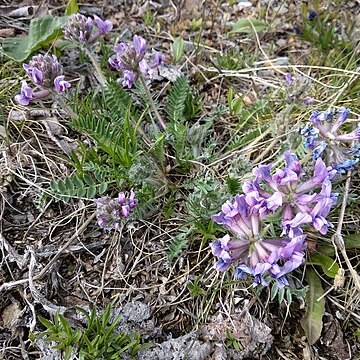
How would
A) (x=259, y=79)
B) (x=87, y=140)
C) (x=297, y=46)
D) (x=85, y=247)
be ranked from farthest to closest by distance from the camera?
(x=297, y=46)
(x=259, y=79)
(x=87, y=140)
(x=85, y=247)

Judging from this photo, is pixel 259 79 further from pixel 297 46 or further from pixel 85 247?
pixel 85 247

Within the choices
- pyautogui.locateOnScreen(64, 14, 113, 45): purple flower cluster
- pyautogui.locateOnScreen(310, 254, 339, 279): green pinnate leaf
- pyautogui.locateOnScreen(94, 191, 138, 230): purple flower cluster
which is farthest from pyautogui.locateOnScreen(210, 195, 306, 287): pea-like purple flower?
pyautogui.locateOnScreen(64, 14, 113, 45): purple flower cluster

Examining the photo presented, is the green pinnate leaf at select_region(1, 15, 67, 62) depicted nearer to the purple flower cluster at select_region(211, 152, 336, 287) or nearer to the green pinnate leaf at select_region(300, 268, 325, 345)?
the purple flower cluster at select_region(211, 152, 336, 287)

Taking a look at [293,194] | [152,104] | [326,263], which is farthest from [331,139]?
[152,104]

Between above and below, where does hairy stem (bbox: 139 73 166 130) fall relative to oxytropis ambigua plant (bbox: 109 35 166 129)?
below

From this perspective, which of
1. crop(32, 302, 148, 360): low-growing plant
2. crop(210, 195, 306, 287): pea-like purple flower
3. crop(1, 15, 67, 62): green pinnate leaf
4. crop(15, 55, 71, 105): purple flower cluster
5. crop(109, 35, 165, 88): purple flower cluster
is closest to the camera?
crop(210, 195, 306, 287): pea-like purple flower

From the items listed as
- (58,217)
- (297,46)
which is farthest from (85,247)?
(297,46)
